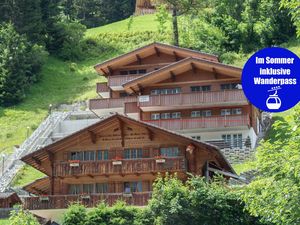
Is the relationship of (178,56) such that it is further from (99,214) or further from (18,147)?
(99,214)

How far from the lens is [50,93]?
7244 centimetres

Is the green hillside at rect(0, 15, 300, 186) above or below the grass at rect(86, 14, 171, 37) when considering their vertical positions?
below

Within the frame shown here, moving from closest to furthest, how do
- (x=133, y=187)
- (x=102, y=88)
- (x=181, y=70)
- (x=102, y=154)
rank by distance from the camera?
(x=133, y=187) → (x=102, y=154) → (x=181, y=70) → (x=102, y=88)

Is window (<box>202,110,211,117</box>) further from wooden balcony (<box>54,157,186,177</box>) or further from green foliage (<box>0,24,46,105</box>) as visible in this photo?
green foliage (<box>0,24,46,105</box>)

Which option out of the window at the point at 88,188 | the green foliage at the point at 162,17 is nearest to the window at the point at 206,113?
the window at the point at 88,188

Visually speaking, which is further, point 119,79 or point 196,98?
point 119,79

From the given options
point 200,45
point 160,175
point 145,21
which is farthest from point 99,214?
point 145,21

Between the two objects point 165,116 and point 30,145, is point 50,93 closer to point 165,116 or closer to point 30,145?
point 30,145

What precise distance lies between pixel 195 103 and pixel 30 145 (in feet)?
36.7

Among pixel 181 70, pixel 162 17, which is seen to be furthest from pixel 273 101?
pixel 162 17

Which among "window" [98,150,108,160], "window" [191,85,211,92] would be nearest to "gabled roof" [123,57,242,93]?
"window" [191,85,211,92]

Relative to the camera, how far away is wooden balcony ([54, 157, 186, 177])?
36438 millimetres

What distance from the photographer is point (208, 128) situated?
49.5 meters

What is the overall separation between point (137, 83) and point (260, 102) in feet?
135
